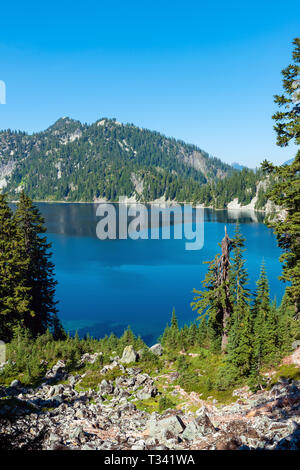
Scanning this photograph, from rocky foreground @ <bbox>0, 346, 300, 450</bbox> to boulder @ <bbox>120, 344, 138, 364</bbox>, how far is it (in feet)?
18.3

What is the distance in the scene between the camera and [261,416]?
11469 mm

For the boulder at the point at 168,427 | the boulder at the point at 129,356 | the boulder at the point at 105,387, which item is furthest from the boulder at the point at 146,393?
the boulder at the point at 168,427

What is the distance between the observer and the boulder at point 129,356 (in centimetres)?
2450

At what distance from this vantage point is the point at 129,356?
24781 millimetres

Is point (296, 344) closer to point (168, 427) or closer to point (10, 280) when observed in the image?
point (168, 427)

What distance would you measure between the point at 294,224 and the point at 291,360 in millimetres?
7928

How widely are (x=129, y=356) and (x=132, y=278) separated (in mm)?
42590

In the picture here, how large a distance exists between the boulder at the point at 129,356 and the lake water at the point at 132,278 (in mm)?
12694

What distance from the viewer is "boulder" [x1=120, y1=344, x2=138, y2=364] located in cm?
2450

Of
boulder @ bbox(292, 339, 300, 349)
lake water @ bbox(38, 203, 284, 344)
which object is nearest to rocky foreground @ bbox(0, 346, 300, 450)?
boulder @ bbox(292, 339, 300, 349)

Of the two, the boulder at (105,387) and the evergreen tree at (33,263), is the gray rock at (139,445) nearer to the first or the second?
the boulder at (105,387)

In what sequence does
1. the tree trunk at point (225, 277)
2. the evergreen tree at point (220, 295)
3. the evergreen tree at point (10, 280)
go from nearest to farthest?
the evergreen tree at point (220, 295), the tree trunk at point (225, 277), the evergreen tree at point (10, 280)

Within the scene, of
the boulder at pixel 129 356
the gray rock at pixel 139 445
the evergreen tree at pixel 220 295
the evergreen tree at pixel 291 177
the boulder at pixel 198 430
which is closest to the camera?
the gray rock at pixel 139 445
